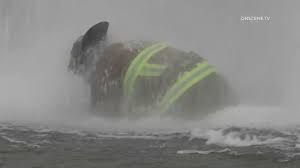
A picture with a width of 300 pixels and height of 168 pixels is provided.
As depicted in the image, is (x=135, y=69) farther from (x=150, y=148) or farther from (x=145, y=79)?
(x=150, y=148)

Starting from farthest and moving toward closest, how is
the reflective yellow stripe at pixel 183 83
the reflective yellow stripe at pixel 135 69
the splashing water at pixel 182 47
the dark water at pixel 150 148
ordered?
the reflective yellow stripe at pixel 135 69, the reflective yellow stripe at pixel 183 83, the splashing water at pixel 182 47, the dark water at pixel 150 148

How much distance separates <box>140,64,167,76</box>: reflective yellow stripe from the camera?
1330 centimetres

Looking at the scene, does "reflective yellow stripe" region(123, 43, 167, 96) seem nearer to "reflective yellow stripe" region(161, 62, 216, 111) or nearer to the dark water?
"reflective yellow stripe" region(161, 62, 216, 111)

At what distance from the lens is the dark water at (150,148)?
9.08 metres

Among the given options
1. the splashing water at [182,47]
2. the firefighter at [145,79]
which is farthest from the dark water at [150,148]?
the firefighter at [145,79]

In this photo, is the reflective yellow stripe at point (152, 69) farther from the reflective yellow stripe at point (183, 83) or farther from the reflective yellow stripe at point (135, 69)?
the reflective yellow stripe at point (183, 83)

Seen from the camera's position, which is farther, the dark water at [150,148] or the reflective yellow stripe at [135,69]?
the reflective yellow stripe at [135,69]

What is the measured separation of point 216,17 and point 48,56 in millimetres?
7815

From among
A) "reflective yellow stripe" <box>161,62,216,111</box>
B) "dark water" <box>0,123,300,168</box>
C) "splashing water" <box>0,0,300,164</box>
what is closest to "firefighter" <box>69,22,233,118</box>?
"reflective yellow stripe" <box>161,62,216,111</box>

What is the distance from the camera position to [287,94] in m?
14.7

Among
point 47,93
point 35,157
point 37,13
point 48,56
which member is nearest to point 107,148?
point 35,157

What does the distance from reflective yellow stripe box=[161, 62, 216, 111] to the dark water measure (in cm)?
182

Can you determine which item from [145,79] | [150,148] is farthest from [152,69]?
[150,148]

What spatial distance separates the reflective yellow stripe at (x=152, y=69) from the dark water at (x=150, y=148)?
7.03ft
